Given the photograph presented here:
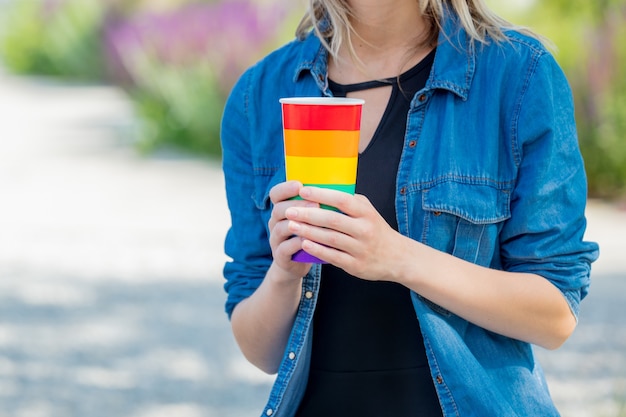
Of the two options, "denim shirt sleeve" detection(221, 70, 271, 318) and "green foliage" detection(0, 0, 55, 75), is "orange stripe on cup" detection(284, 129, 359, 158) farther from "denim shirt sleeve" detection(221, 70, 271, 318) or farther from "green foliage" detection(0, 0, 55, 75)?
"green foliage" detection(0, 0, 55, 75)

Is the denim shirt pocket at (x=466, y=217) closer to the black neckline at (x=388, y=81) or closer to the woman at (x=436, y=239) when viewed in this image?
the woman at (x=436, y=239)

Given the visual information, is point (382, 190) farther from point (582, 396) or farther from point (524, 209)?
point (582, 396)

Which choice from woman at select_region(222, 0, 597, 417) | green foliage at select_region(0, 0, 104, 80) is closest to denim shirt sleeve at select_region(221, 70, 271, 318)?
woman at select_region(222, 0, 597, 417)

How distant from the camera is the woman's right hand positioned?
5.00ft

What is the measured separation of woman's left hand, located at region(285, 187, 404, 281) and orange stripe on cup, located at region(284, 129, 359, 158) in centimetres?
6

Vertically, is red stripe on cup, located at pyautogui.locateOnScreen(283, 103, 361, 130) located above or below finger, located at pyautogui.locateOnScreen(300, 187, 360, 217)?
above

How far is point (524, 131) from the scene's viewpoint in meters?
1.74

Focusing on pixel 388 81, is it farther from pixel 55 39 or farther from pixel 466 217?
pixel 55 39

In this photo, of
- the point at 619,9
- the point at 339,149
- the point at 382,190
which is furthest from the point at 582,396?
the point at 619,9

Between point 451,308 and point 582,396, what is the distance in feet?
9.44

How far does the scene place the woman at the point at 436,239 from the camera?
1723mm

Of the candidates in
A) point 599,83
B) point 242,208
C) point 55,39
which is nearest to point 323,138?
point 242,208

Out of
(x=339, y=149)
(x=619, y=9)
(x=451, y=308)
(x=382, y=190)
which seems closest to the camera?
(x=339, y=149)

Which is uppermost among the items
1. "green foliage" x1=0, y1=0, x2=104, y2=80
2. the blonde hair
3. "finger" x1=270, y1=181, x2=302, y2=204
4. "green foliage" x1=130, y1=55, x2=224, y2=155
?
"green foliage" x1=0, y1=0, x2=104, y2=80
